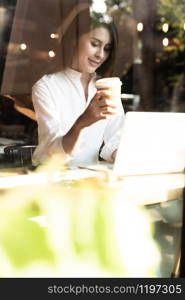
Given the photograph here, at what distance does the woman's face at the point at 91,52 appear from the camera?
1.38m

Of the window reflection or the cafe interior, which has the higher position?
the window reflection

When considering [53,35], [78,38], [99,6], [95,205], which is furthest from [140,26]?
[95,205]

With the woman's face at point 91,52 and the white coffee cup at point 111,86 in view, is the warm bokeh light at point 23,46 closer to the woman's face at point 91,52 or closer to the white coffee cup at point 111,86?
the woman's face at point 91,52

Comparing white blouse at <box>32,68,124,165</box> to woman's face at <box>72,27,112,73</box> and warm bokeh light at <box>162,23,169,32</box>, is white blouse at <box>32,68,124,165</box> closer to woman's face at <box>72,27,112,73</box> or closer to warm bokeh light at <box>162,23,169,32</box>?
woman's face at <box>72,27,112,73</box>

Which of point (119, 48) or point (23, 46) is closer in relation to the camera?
point (119, 48)

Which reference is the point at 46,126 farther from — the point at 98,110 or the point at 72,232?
the point at 72,232

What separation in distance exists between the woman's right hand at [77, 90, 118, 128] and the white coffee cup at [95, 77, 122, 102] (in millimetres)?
14

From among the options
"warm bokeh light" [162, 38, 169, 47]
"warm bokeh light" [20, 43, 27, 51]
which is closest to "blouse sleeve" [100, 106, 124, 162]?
"warm bokeh light" [20, 43, 27, 51]

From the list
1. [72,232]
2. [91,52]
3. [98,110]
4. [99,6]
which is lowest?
[72,232]

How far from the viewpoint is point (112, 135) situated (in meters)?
1.31

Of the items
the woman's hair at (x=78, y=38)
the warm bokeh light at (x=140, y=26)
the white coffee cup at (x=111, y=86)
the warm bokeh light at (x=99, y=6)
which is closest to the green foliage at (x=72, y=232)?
the white coffee cup at (x=111, y=86)

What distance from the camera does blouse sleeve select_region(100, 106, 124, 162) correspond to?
4.19ft

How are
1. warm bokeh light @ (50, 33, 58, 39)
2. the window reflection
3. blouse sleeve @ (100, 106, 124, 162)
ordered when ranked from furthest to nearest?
warm bokeh light @ (50, 33, 58, 39) < the window reflection < blouse sleeve @ (100, 106, 124, 162)

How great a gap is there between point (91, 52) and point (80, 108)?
0.23 m
